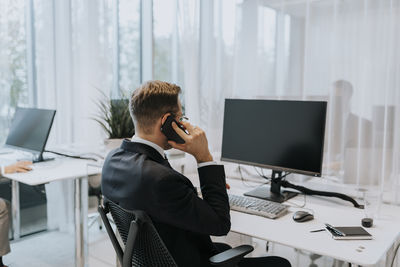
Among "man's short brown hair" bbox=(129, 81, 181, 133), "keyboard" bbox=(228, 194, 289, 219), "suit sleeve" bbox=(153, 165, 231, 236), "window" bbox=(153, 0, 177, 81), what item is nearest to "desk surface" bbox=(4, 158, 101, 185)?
"keyboard" bbox=(228, 194, 289, 219)

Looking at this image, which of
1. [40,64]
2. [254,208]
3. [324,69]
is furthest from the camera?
[40,64]

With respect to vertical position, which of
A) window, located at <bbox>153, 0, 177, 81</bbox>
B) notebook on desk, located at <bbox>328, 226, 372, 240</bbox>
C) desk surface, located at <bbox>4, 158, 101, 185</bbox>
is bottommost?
notebook on desk, located at <bbox>328, 226, 372, 240</bbox>

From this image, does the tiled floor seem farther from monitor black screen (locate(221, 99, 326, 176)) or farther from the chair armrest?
the chair armrest

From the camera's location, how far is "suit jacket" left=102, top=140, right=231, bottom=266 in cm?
117

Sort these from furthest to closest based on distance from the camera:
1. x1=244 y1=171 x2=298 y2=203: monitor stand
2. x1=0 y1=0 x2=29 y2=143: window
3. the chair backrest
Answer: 1. x1=0 y1=0 x2=29 y2=143: window
2. x1=244 y1=171 x2=298 y2=203: monitor stand
3. the chair backrest

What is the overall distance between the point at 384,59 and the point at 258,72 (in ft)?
2.52

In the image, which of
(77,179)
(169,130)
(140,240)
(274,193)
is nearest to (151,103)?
(169,130)

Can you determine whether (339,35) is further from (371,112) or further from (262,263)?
(262,263)

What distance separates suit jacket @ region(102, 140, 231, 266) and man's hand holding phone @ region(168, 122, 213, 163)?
0.17 ft

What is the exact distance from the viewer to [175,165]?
8.58 ft

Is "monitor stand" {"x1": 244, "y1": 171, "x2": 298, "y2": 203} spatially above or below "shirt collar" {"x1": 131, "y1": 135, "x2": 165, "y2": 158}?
below

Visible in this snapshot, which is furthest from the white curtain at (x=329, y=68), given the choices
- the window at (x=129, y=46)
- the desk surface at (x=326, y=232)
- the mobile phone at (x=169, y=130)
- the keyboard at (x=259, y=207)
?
the window at (x=129, y=46)

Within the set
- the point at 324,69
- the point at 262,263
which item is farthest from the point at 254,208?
the point at 324,69

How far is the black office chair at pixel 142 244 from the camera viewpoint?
3.83 ft
